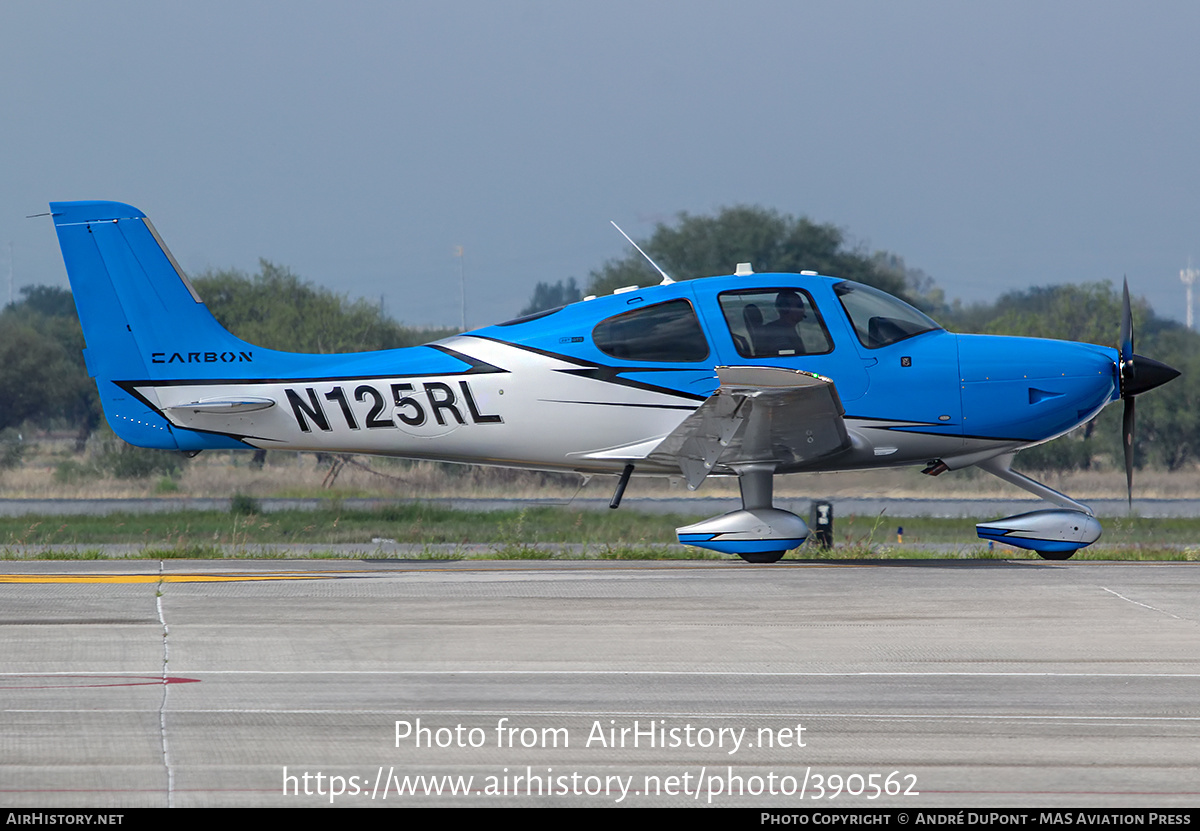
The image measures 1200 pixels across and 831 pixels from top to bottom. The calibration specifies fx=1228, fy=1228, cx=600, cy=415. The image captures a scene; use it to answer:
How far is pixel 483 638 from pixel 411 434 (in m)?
4.85

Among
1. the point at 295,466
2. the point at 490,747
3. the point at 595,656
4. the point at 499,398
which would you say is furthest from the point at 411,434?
the point at 295,466

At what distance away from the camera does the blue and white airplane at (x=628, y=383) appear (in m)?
12.0

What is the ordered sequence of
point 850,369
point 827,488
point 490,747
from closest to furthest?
point 490,747 < point 850,369 < point 827,488

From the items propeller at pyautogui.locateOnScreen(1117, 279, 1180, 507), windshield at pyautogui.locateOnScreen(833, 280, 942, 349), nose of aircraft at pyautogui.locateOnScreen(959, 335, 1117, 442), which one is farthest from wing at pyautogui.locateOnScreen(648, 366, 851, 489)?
propeller at pyautogui.locateOnScreen(1117, 279, 1180, 507)

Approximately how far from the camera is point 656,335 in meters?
12.1

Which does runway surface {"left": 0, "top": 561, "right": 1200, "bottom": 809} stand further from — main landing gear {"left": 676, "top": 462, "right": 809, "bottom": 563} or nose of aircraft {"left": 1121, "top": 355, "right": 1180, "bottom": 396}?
nose of aircraft {"left": 1121, "top": 355, "right": 1180, "bottom": 396}

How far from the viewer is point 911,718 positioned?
19.3 ft

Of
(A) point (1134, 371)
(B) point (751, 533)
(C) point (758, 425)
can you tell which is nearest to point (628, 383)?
(C) point (758, 425)

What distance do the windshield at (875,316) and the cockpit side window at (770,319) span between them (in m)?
0.43

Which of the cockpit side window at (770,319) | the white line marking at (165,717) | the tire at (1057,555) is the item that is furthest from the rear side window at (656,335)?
the white line marking at (165,717)

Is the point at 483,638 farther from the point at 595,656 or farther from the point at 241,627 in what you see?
the point at 241,627

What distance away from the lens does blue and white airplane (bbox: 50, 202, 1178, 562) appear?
39.3 ft

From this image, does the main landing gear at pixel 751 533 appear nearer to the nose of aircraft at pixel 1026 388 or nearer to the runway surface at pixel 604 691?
the runway surface at pixel 604 691

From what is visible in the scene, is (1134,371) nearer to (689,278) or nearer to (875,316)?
(875,316)
